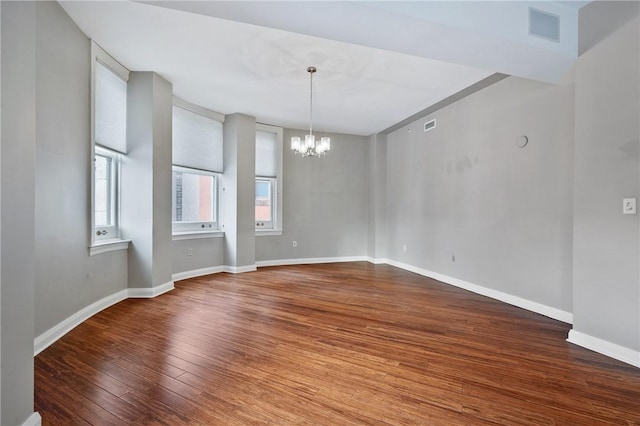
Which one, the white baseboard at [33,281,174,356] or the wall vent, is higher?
the wall vent

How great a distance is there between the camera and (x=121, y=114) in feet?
12.6

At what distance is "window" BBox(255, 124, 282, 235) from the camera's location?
246 inches

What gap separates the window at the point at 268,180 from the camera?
625 centimetres

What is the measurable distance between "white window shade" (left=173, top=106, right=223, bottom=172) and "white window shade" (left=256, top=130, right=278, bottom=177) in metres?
0.82

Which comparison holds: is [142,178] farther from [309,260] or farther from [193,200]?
[309,260]

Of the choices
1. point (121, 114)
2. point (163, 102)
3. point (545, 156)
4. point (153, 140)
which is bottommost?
point (545, 156)

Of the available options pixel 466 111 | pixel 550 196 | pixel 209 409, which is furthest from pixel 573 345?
pixel 466 111

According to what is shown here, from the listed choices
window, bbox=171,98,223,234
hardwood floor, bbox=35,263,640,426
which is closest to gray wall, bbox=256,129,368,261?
window, bbox=171,98,223,234

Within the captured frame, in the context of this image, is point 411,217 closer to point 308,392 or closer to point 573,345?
point 573,345

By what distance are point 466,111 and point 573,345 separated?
131 inches

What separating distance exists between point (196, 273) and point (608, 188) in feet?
18.0

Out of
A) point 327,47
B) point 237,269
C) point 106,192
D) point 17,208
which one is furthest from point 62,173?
point 237,269

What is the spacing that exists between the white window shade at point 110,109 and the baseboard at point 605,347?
17.1 ft

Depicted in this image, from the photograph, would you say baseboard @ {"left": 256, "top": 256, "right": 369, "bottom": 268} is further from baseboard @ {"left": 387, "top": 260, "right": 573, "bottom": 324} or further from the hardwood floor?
the hardwood floor
